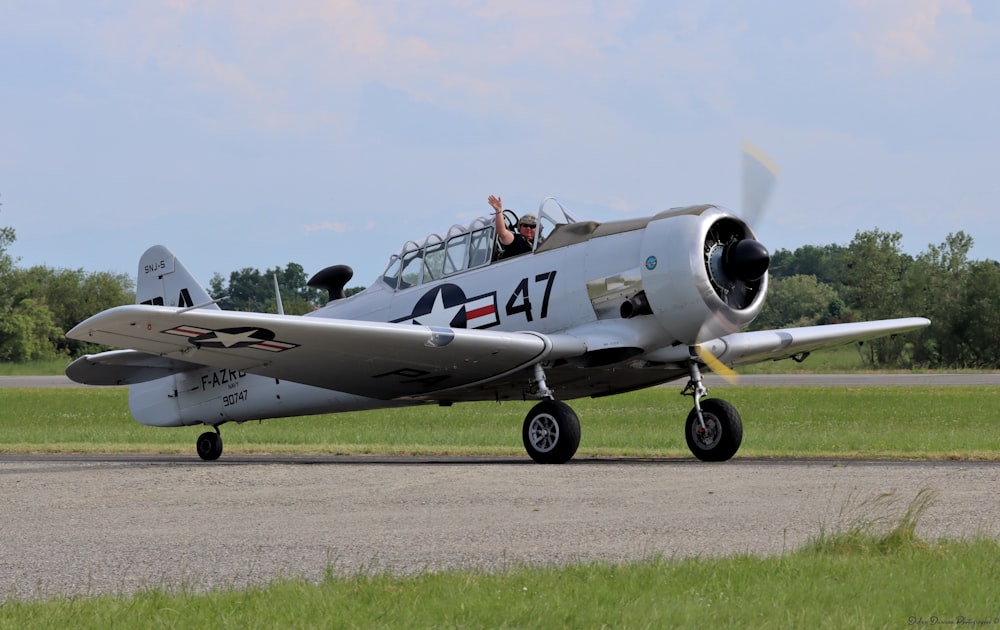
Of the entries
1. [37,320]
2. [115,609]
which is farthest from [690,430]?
[37,320]

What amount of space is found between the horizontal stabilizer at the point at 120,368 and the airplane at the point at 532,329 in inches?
1.4

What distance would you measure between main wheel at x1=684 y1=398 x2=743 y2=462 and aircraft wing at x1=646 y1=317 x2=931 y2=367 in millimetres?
734

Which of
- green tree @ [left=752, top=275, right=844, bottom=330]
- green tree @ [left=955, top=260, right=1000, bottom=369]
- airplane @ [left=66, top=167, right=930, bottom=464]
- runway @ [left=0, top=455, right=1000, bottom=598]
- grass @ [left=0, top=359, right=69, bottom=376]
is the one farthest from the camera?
green tree @ [left=752, top=275, right=844, bottom=330]

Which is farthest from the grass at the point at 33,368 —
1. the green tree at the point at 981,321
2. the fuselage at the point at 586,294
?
the fuselage at the point at 586,294

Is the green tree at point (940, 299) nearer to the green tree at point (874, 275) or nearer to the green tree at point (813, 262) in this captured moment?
the green tree at point (874, 275)

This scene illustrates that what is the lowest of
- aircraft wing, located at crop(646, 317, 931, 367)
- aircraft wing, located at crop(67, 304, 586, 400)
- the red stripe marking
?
aircraft wing, located at crop(646, 317, 931, 367)

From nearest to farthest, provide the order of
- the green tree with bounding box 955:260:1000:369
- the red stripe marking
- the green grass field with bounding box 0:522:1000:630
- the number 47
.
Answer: the green grass field with bounding box 0:522:1000:630 < the number 47 < the red stripe marking < the green tree with bounding box 955:260:1000:369

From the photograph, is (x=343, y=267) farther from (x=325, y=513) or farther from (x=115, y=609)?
(x=115, y=609)

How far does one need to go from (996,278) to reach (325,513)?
67.5m

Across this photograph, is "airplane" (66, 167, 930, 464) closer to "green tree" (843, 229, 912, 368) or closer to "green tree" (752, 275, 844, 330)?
"green tree" (843, 229, 912, 368)

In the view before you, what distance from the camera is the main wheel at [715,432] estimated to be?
14.3 metres

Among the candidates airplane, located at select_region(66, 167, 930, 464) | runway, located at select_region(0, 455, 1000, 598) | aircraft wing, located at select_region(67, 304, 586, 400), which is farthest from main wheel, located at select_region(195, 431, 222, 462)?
runway, located at select_region(0, 455, 1000, 598)

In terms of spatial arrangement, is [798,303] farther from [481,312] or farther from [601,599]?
[601,599]

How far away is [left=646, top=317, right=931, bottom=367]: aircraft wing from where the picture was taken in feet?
50.0
